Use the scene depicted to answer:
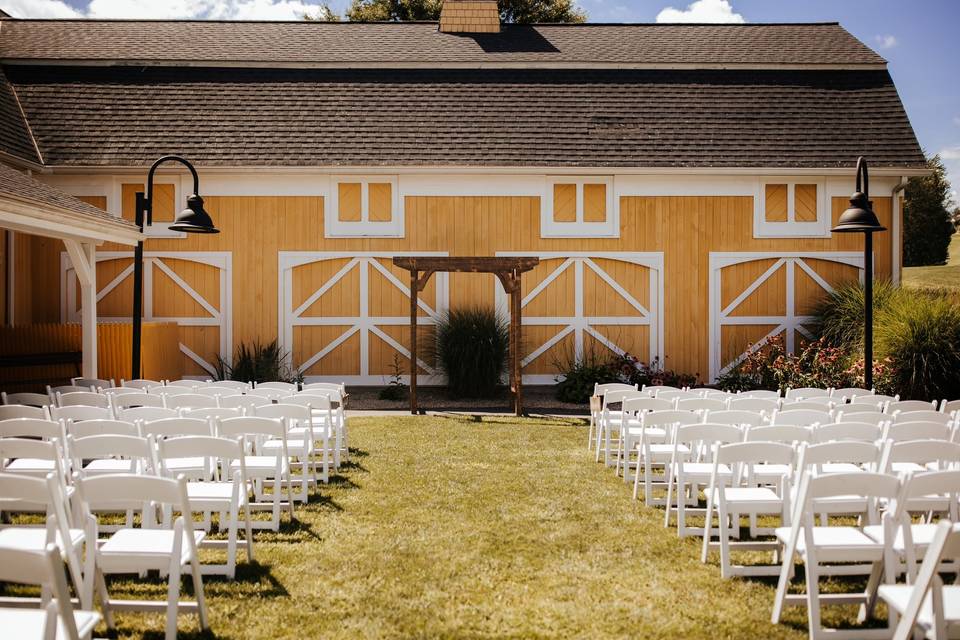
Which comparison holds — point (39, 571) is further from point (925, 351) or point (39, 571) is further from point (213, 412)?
point (925, 351)

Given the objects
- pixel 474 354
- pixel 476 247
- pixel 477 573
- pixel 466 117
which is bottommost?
pixel 477 573

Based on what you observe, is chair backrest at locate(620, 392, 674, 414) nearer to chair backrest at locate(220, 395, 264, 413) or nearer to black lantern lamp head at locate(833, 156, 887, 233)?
chair backrest at locate(220, 395, 264, 413)

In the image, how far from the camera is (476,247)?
1695 cm

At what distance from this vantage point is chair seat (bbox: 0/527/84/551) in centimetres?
426

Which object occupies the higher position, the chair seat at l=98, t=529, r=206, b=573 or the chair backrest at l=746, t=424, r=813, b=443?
the chair backrest at l=746, t=424, r=813, b=443

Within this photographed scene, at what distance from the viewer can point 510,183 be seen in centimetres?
1694

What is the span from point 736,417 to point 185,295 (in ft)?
42.2

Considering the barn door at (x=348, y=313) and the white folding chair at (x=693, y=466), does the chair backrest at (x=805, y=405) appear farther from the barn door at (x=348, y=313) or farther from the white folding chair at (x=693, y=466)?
the barn door at (x=348, y=313)

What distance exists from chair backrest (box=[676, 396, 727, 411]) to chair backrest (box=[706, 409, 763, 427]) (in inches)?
27.1

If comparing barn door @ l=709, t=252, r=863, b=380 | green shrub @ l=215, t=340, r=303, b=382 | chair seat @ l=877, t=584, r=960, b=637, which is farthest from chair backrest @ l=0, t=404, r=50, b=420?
barn door @ l=709, t=252, r=863, b=380

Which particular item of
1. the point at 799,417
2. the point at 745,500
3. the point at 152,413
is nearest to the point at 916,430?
the point at 799,417

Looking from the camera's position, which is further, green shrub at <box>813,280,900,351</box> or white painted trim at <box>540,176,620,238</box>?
white painted trim at <box>540,176,620,238</box>

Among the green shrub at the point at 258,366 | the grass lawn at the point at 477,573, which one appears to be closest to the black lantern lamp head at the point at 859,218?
the grass lawn at the point at 477,573

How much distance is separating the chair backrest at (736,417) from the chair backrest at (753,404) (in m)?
0.88
